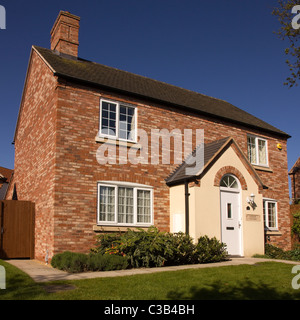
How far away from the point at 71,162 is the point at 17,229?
14.0 ft

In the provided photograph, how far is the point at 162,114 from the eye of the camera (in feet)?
51.9

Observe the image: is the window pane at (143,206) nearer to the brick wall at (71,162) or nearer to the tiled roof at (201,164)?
the brick wall at (71,162)

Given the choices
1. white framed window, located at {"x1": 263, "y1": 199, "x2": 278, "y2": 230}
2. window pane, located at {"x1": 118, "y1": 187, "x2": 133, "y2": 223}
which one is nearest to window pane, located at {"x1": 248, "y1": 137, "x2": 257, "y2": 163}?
white framed window, located at {"x1": 263, "y1": 199, "x2": 278, "y2": 230}

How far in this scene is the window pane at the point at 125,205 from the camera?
13719 mm

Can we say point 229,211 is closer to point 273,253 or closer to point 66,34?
point 273,253

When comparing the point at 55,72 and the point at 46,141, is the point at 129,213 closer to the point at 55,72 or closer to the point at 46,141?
the point at 46,141

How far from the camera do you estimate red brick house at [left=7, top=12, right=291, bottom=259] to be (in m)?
12.8

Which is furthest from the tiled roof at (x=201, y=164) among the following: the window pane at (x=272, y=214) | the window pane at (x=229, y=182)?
the window pane at (x=272, y=214)

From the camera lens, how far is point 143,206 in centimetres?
1441

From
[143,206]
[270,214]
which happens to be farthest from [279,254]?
[143,206]

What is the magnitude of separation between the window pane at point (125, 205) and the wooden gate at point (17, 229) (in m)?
3.89

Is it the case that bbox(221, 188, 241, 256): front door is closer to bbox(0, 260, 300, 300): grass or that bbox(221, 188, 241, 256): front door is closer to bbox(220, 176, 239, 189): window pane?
bbox(220, 176, 239, 189): window pane
